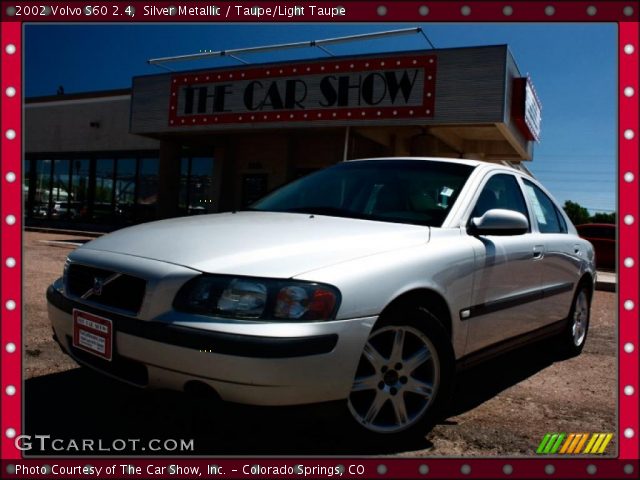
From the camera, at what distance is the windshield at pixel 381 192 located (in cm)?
318

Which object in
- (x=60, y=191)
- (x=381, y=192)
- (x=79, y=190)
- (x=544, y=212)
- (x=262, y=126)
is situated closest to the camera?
(x=381, y=192)

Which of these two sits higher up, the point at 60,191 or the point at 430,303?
the point at 60,191

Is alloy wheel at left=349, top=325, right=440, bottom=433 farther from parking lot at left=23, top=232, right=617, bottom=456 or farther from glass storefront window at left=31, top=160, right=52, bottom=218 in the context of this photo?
glass storefront window at left=31, top=160, right=52, bottom=218

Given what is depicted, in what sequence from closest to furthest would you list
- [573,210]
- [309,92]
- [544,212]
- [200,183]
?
[544,212]
[573,210]
[309,92]
[200,183]

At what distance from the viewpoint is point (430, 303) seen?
8.98 feet

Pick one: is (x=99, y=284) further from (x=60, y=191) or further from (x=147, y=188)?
(x=60, y=191)

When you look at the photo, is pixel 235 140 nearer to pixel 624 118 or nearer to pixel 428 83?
pixel 428 83

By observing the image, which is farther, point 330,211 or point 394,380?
point 330,211

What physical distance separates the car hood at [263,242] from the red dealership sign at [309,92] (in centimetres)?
932

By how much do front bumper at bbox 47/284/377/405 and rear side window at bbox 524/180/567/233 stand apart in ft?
7.34

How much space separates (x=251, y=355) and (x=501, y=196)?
2221 mm

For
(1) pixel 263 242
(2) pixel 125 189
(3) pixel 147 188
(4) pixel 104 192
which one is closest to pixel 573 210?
(1) pixel 263 242

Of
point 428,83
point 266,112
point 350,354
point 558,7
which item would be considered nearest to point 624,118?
point 558,7

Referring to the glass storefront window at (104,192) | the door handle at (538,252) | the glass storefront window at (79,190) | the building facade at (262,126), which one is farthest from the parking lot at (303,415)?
the glass storefront window at (79,190)
